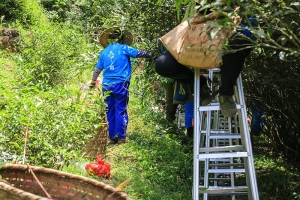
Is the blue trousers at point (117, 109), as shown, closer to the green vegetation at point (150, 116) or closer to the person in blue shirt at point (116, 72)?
the person in blue shirt at point (116, 72)

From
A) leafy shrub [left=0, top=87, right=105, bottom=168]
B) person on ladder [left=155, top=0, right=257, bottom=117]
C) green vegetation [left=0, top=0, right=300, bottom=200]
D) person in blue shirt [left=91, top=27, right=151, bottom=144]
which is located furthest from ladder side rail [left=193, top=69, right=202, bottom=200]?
person in blue shirt [left=91, top=27, right=151, bottom=144]

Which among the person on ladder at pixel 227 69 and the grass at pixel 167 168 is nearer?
the person on ladder at pixel 227 69

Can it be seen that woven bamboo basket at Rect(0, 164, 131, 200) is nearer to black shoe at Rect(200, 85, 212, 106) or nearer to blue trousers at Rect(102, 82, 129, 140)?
black shoe at Rect(200, 85, 212, 106)

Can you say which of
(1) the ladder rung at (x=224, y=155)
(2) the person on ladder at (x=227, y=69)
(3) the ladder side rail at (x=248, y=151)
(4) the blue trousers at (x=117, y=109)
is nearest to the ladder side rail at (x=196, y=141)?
(1) the ladder rung at (x=224, y=155)

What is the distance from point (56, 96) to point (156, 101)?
4.51 metres

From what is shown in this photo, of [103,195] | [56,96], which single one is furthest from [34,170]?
[56,96]

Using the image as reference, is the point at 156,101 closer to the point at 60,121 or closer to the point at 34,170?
the point at 60,121

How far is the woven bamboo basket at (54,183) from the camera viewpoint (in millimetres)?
2416

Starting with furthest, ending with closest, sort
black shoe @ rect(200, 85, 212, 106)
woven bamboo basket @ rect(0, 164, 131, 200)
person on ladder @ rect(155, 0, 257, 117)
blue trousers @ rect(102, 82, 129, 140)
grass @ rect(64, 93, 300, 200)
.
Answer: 1. blue trousers @ rect(102, 82, 129, 140)
2. grass @ rect(64, 93, 300, 200)
3. black shoe @ rect(200, 85, 212, 106)
4. person on ladder @ rect(155, 0, 257, 117)
5. woven bamboo basket @ rect(0, 164, 131, 200)

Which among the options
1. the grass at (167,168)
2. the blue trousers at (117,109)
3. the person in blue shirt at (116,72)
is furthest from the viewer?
the blue trousers at (117,109)

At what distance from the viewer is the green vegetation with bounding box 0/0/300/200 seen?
10.5 ft

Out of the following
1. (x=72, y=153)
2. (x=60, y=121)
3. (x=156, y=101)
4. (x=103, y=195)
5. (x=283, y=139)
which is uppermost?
(x=156, y=101)

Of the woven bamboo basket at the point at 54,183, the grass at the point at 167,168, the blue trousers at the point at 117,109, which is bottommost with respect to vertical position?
the woven bamboo basket at the point at 54,183

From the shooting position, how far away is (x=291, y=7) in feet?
7.23
